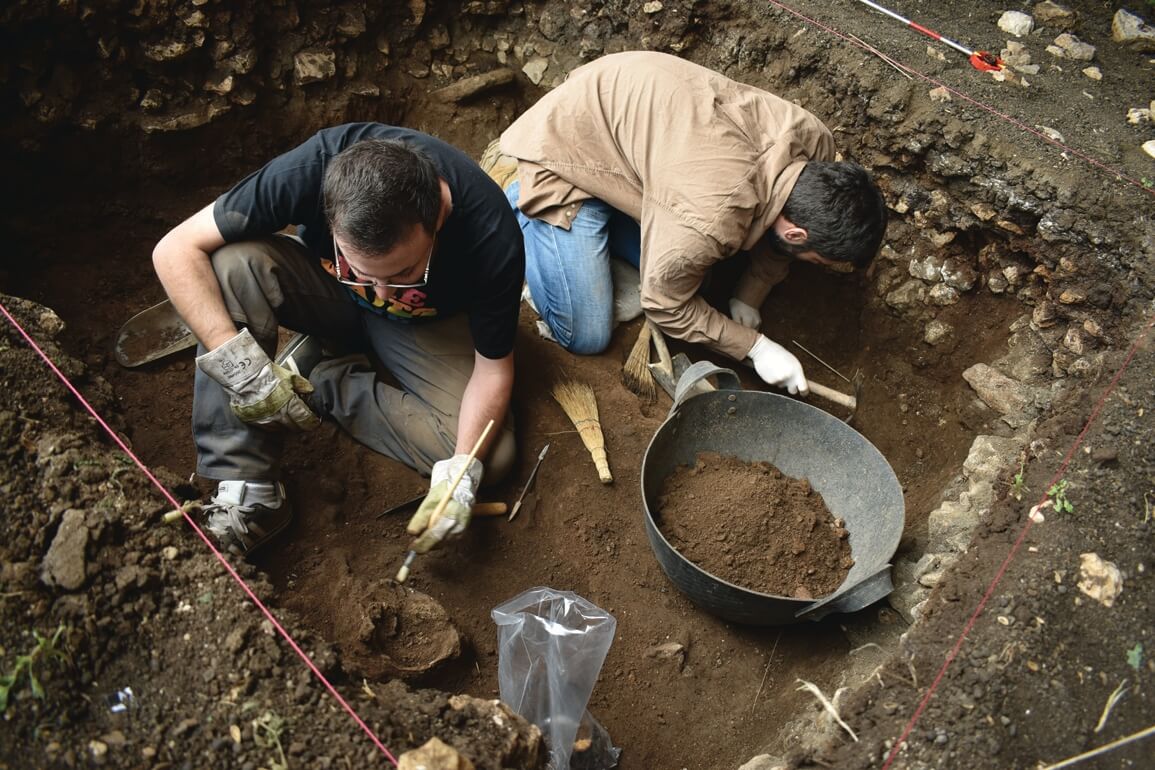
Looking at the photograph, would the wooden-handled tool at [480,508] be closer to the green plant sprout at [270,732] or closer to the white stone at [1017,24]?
the green plant sprout at [270,732]

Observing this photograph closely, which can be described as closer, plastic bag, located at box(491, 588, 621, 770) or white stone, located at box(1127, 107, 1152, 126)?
plastic bag, located at box(491, 588, 621, 770)

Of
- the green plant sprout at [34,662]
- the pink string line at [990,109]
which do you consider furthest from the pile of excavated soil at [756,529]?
the green plant sprout at [34,662]

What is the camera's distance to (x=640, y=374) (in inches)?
126

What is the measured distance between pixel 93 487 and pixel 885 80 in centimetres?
291

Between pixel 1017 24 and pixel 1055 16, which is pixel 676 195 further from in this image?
pixel 1055 16

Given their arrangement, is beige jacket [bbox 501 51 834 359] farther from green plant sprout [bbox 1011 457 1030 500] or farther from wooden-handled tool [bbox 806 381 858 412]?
green plant sprout [bbox 1011 457 1030 500]

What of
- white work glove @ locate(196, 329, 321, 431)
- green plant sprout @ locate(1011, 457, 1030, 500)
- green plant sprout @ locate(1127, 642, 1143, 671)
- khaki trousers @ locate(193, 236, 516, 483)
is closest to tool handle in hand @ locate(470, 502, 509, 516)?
khaki trousers @ locate(193, 236, 516, 483)

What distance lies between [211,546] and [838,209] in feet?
6.74

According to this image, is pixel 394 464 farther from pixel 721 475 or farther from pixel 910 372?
pixel 910 372

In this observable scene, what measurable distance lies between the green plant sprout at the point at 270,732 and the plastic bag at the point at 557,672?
29.0 inches

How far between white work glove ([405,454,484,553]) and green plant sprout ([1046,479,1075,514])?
5.22 feet

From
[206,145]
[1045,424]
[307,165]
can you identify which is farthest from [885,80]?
[206,145]

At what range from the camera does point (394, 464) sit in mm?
2871

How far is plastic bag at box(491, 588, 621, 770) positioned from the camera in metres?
2.23
